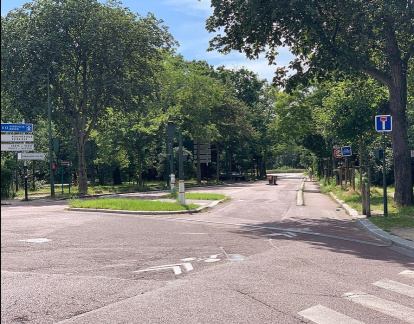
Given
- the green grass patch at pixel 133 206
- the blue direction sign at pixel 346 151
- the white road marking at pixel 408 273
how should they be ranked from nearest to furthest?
the white road marking at pixel 408 273 < the green grass patch at pixel 133 206 < the blue direction sign at pixel 346 151

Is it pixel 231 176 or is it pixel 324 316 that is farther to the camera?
pixel 231 176

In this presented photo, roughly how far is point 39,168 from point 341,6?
3326 cm

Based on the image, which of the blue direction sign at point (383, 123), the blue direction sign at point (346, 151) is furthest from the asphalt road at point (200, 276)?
the blue direction sign at point (346, 151)

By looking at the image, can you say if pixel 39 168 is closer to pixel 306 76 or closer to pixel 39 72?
pixel 39 72

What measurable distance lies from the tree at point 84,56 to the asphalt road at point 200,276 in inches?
793

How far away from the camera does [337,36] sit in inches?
687

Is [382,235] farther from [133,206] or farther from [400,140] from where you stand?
[133,206]

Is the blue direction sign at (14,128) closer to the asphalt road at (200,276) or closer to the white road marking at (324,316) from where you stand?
the asphalt road at (200,276)

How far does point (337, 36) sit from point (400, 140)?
193 inches

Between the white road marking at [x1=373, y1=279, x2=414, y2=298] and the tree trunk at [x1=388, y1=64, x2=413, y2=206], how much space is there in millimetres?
11302

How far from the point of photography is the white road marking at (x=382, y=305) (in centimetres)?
502

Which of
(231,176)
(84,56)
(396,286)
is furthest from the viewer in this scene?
(231,176)

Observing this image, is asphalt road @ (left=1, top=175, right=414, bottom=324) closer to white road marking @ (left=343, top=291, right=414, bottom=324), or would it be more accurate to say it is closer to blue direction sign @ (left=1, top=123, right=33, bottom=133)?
white road marking @ (left=343, top=291, right=414, bottom=324)

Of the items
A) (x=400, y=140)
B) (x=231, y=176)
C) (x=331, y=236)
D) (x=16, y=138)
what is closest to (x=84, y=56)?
(x=400, y=140)
